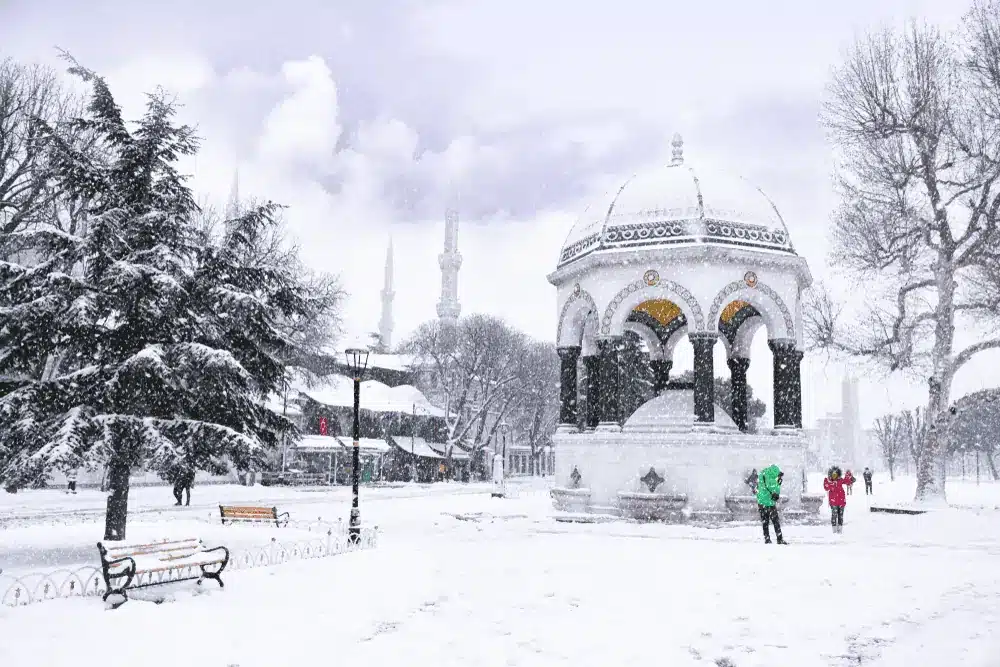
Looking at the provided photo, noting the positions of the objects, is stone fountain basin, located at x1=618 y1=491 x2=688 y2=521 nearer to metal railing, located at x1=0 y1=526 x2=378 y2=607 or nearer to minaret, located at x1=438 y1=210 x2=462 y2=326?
metal railing, located at x1=0 y1=526 x2=378 y2=607

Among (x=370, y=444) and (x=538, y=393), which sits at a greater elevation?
(x=538, y=393)

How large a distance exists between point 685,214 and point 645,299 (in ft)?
7.40

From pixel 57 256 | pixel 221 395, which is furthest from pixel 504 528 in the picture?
pixel 57 256

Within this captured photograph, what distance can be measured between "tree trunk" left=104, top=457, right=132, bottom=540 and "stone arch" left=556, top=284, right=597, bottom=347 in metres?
11.5

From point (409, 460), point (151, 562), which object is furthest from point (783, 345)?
point (409, 460)

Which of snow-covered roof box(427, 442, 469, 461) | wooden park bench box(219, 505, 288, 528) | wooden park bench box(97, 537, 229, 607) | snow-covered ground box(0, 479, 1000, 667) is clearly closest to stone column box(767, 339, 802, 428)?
A: snow-covered ground box(0, 479, 1000, 667)

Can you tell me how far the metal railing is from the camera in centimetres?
834

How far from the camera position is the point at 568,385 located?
2108cm

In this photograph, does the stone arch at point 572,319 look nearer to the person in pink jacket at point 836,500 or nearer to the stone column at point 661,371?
the stone column at point 661,371

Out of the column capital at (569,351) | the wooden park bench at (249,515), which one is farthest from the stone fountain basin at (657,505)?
the wooden park bench at (249,515)

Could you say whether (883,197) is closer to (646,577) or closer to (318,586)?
(646,577)

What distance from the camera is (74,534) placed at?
1551cm

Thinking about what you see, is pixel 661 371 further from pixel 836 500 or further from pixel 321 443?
pixel 321 443

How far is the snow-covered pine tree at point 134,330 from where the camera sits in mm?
11773
